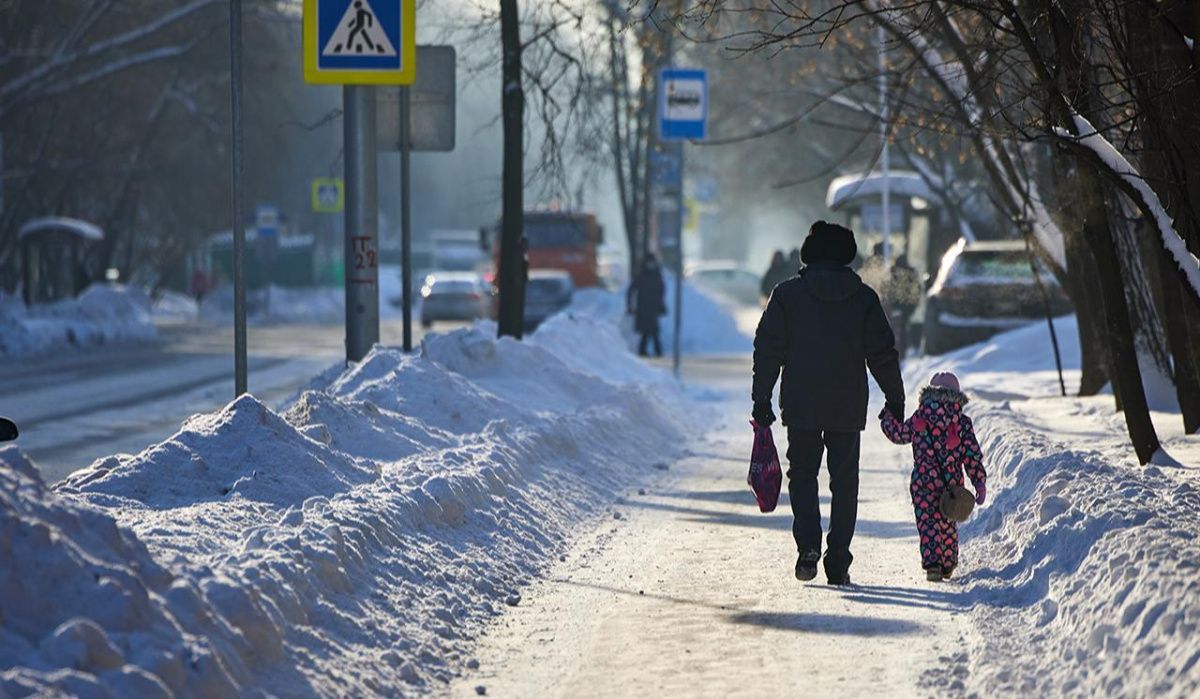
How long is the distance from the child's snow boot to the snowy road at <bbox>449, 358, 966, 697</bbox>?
0.21 ft

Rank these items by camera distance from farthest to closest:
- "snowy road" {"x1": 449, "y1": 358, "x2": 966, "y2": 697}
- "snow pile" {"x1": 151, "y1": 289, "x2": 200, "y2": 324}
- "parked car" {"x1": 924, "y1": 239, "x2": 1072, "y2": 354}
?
"snow pile" {"x1": 151, "y1": 289, "x2": 200, "y2": 324} < "parked car" {"x1": 924, "y1": 239, "x2": 1072, "y2": 354} < "snowy road" {"x1": 449, "y1": 358, "x2": 966, "y2": 697}

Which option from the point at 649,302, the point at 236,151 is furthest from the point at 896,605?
the point at 649,302

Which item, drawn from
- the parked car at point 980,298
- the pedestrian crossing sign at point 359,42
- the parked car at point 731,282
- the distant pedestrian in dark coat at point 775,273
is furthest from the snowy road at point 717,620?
the parked car at point 731,282

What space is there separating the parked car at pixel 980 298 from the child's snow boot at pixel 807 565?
1852 cm

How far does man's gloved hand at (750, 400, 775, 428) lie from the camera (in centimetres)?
908

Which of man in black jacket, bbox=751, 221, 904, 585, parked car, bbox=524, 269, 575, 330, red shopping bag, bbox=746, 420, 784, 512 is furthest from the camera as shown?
parked car, bbox=524, 269, 575, 330

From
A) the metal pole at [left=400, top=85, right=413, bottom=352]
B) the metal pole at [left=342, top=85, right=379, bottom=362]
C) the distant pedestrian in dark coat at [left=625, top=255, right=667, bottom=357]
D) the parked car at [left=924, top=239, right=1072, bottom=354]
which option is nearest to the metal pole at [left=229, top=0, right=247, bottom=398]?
the metal pole at [left=342, top=85, right=379, bottom=362]

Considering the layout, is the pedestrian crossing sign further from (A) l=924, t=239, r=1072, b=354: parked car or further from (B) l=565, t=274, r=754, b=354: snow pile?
(B) l=565, t=274, r=754, b=354: snow pile

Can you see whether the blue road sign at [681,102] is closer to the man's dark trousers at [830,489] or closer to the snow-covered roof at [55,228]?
the man's dark trousers at [830,489]

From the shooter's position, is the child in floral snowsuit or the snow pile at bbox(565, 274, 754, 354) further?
the snow pile at bbox(565, 274, 754, 354)

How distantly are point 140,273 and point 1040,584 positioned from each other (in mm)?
64351

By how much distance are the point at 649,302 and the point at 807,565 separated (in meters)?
24.7

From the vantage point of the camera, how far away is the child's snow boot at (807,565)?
355 inches

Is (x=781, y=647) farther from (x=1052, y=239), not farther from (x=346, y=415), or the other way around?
(x=1052, y=239)
